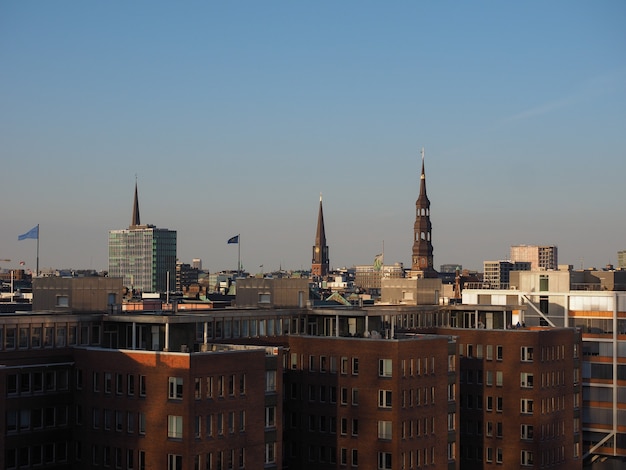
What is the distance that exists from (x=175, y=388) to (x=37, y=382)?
13.7 meters

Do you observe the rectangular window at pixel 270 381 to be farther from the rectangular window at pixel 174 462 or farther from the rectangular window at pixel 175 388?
the rectangular window at pixel 174 462

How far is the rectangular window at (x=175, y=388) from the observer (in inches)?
3127

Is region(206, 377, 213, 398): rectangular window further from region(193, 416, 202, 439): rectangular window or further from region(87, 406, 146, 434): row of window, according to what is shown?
region(87, 406, 146, 434): row of window

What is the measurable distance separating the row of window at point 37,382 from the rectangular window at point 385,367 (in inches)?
1099

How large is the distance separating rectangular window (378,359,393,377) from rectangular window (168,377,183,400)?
23158 millimetres

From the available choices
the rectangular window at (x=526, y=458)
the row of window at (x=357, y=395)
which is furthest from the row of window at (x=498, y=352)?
the row of window at (x=357, y=395)

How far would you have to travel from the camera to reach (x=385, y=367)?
96000 mm

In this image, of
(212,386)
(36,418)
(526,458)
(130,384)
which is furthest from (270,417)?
(526,458)

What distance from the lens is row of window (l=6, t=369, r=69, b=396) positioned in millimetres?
84188

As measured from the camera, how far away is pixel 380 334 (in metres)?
105

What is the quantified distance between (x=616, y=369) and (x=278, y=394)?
66033 mm

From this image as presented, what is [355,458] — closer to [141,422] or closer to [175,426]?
[175,426]

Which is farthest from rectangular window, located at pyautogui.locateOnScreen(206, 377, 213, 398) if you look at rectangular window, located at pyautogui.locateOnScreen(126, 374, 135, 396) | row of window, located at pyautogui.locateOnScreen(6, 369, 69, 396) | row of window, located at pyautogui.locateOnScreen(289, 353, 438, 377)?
row of window, located at pyautogui.locateOnScreen(289, 353, 438, 377)

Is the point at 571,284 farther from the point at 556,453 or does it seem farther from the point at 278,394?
the point at 278,394
